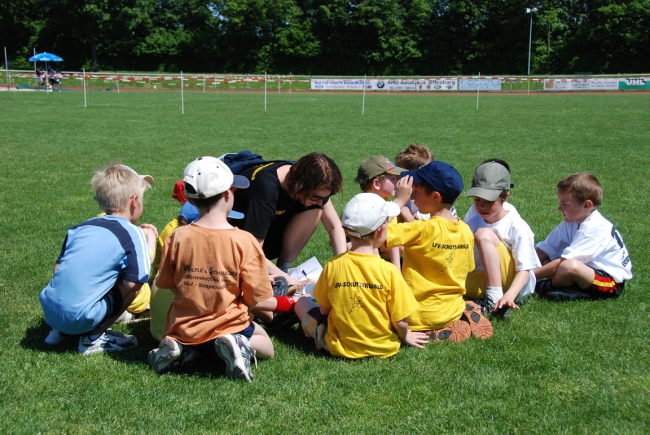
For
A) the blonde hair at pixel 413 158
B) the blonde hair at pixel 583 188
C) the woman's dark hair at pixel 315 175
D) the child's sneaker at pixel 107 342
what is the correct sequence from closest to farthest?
the child's sneaker at pixel 107 342, the woman's dark hair at pixel 315 175, the blonde hair at pixel 583 188, the blonde hair at pixel 413 158

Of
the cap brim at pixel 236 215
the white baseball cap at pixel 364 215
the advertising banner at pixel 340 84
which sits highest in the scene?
the advertising banner at pixel 340 84

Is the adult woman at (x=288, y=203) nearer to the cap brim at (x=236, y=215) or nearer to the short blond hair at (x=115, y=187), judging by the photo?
the cap brim at (x=236, y=215)

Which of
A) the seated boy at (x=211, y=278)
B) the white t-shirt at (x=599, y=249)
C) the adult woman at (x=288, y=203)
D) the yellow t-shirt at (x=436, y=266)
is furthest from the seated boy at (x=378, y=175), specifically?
the seated boy at (x=211, y=278)

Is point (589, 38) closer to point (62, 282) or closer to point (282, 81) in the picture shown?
point (282, 81)

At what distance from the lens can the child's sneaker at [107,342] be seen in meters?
3.87

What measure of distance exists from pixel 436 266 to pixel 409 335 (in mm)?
484

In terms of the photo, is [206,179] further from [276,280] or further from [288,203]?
[288,203]

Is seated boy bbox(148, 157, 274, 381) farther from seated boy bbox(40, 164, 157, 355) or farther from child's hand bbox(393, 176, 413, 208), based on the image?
child's hand bbox(393, 176, 413, 208)

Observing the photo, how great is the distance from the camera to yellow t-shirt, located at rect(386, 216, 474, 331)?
4.00 meters

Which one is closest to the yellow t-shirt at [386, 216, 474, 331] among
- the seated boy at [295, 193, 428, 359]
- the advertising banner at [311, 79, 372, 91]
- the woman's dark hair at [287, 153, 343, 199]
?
the seated boy at [295, 193, 428, 359]

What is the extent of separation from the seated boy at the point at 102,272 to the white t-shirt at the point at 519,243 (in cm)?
245

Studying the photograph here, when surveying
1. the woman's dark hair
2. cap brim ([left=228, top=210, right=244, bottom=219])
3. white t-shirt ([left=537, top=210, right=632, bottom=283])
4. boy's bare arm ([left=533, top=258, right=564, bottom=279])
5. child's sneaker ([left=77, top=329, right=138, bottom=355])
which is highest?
the woman's dark hair

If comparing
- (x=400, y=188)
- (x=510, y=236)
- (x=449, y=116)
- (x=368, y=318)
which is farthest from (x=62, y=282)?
(x=449, y=116)

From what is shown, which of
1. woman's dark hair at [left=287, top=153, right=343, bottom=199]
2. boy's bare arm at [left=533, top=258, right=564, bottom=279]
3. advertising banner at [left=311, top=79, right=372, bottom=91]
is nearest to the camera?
woman's dark hair at [left=287, top=153, right=343, bottom=199]
